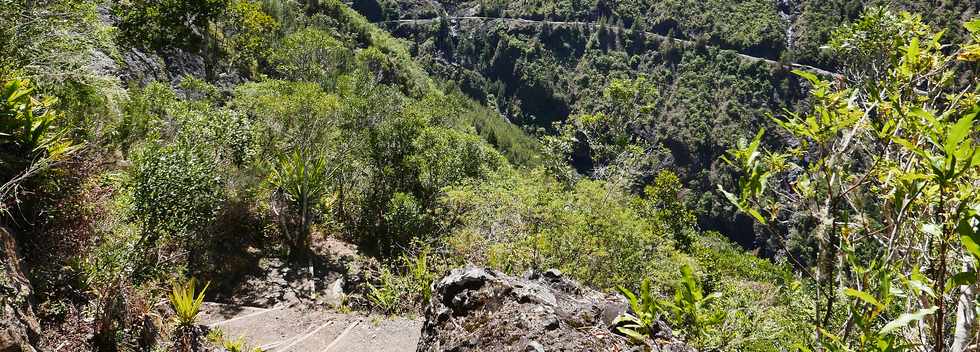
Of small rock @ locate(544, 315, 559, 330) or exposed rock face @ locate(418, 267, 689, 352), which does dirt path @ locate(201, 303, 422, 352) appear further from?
small rock @ locate(544, 315, 559, 330)

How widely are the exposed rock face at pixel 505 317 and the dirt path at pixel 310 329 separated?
4.56m

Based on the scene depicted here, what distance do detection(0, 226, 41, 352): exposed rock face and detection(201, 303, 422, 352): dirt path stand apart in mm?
4119

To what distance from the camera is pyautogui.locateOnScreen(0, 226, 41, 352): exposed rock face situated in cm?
454

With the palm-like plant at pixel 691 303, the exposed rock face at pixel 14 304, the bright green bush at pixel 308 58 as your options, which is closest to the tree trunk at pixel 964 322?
the palm-like plant at pixel 691 303

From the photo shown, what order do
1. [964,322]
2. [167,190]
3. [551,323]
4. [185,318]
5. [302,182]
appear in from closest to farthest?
1. [964,322]
2. [551,323]
3. [167,190]
4. [185,318]
5. [302,182]

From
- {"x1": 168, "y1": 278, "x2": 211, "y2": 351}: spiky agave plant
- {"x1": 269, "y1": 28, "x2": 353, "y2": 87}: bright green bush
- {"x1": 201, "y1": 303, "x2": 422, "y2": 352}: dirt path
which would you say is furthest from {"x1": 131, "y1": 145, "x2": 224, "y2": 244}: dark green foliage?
{"x1": 269, "y1": 28, "x2": 353, "y2": 87}: bright green bush

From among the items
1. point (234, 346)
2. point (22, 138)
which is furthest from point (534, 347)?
point (22, 138)

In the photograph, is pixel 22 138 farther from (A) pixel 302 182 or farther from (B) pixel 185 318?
(A) pixel 302 182

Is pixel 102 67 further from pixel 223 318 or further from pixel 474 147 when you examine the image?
pixel 474 147

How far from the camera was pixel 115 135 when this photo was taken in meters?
8.97

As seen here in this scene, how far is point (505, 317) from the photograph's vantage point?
14.6ft

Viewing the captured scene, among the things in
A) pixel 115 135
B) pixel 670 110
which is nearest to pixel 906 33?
pixel 115 135

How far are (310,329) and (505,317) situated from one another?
7.04m

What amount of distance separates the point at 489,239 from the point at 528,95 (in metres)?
101
